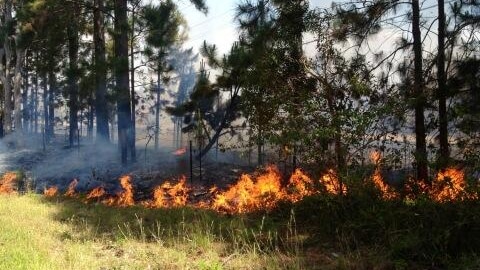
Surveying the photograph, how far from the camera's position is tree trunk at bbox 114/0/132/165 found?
16.4 metres

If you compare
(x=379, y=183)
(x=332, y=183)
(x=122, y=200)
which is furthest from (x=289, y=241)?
(x=122, y=200)

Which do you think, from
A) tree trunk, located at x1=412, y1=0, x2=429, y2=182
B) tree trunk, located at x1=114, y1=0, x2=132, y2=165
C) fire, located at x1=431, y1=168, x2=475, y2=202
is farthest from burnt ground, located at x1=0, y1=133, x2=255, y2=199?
fire, located at x1=431, y1=168, x2=475, y2=202

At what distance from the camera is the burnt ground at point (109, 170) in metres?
15.5

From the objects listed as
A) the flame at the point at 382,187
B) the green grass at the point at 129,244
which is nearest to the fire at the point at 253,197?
the green grass at the point at 129,244

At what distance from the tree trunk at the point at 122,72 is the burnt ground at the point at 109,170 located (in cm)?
135

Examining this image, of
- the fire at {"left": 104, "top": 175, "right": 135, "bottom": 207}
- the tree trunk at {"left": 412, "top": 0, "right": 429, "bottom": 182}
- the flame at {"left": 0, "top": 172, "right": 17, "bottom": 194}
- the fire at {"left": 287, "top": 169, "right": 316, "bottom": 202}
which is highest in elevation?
the tree trunk at {"left": 412, "top": 0, "right": 429, "bottom": 182}

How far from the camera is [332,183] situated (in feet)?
26.6

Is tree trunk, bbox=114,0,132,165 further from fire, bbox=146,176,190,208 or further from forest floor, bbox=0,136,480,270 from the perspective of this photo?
forest floor, bbox=0,136,480,270

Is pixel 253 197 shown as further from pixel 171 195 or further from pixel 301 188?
pixel 171 195

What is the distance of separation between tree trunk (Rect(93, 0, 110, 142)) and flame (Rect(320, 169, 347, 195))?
10.8 metres

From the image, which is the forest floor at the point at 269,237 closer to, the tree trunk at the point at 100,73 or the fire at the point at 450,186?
the fire at the point at 450,186

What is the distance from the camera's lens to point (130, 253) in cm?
621

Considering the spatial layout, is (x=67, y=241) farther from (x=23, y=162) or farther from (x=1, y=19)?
(x=1, y=19)

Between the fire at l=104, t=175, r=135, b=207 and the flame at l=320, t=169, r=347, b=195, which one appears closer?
the flame at l=320, t=169, r=347, b=195
